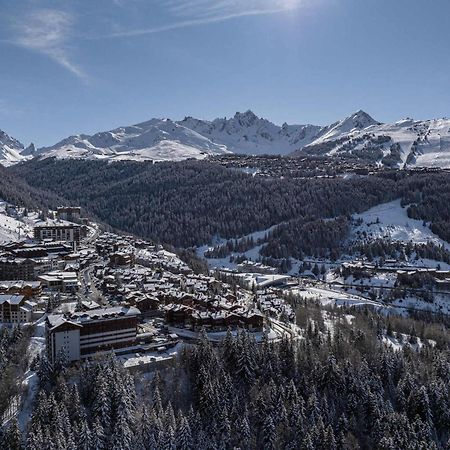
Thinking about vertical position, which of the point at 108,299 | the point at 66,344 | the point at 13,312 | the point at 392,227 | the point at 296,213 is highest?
the point at 296,213

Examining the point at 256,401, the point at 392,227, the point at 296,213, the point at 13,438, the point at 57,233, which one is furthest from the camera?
the point at 296,213

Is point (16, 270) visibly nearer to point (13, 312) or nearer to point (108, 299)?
point (108, 299)

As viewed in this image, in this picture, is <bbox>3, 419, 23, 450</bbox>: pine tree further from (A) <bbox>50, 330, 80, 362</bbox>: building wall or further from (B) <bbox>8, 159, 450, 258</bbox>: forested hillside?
(B) <bbox>8, 159, 450, 258</bbox>: forested hillside

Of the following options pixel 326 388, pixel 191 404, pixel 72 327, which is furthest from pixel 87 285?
pixel 326 388

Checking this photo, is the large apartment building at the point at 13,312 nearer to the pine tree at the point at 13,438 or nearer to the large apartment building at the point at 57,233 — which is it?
the pine tree at the point at 13,438

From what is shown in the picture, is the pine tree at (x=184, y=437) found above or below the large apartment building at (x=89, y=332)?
below

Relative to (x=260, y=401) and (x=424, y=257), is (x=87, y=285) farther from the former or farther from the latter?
(x=424, y=257)

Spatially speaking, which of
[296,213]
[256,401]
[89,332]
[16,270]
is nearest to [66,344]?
[89,332]

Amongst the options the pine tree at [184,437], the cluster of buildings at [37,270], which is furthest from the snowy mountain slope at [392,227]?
the pine tree at [184,437]
